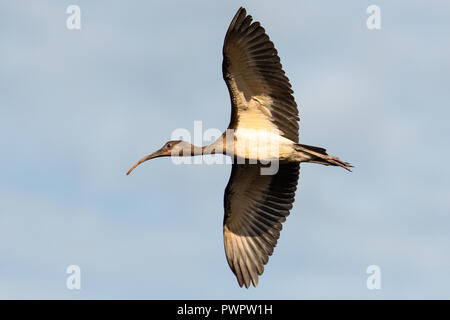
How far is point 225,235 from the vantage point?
21.1 meters

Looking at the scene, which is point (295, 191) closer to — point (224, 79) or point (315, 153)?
point (315, 153)

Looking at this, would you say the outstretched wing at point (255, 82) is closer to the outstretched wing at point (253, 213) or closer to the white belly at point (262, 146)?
the white belly at point (262, 146)

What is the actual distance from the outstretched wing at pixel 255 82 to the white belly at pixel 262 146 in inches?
7.1

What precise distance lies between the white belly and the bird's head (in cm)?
132

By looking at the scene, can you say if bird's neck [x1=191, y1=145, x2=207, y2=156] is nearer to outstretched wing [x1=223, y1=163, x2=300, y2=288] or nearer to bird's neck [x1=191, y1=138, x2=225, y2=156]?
bird's neck [x1=191, y1=138, x2=225, y2=156]

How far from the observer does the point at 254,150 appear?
19750 mm

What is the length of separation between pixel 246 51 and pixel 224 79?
0.73m

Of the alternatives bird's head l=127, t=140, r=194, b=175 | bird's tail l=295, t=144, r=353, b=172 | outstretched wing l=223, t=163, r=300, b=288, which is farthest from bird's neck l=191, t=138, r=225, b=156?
bird's tail l=295, t=144, r=353, b=172

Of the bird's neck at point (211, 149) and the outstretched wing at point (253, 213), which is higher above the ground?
the bird's neck at point (211, 149)

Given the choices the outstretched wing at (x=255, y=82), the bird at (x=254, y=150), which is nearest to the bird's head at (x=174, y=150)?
the bird at (x=254, y=150)

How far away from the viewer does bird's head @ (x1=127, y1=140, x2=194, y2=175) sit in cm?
2066

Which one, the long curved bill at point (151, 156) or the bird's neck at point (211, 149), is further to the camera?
the long curved bill at point (151, 156)

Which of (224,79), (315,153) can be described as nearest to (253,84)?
(224,79)

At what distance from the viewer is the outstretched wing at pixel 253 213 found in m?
20.6
